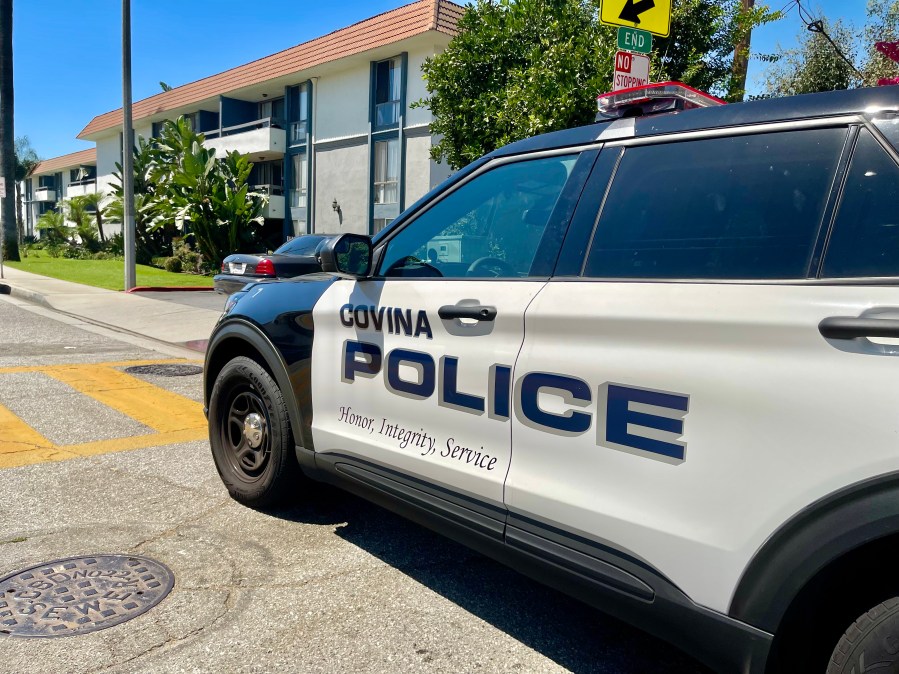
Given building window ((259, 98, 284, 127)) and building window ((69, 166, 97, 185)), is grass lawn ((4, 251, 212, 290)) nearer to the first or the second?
building window ((259, 98, 284, 127))

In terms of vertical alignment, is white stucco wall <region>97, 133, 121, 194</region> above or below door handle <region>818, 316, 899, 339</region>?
above

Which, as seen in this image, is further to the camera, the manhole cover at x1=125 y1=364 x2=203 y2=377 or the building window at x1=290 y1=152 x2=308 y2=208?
the building window at x1=290 y1=152 x2=308 y2=208

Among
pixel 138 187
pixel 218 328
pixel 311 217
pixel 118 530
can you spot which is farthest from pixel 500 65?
pixel 138 187

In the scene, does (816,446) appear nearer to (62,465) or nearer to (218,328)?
(218,328)

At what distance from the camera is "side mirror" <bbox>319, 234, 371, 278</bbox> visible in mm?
3068

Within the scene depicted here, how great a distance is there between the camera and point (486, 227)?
10.2 feet

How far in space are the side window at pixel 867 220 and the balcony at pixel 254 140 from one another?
28.2 metres

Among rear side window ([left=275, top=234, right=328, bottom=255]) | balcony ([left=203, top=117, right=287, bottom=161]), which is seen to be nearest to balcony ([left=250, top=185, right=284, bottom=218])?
balcony ([left=203, top=117, right=287, bottom=161])

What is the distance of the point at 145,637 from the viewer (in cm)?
274

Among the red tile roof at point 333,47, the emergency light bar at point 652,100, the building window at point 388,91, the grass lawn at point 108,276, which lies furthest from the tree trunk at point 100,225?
the emergency light bar at point 652,100

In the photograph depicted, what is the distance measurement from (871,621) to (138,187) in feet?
110

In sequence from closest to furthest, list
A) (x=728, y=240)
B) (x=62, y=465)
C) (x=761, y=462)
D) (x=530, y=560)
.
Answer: (x=761, y=462), (x=728, y=240), (x=530, y=560), (x=62, y=465)

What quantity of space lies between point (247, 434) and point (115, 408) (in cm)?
301

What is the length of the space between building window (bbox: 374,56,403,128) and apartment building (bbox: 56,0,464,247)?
3 cm
